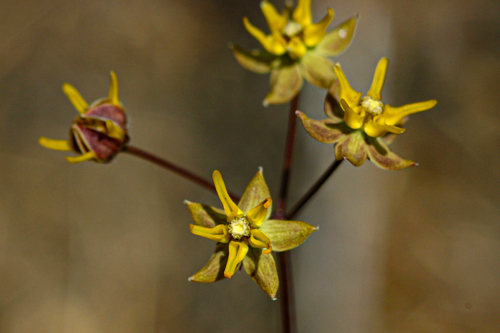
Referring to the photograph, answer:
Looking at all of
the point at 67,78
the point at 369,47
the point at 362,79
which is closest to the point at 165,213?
the point at 67,78

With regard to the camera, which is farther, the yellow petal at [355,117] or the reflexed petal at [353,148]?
the yellow petal at [355,117]

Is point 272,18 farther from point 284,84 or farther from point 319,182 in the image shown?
point 319,182

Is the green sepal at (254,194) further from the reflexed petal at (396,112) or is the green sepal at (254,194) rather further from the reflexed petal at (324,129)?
the reflexed petal at (396,112)

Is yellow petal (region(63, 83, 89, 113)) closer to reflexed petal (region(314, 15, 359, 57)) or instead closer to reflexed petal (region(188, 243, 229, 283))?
reflexed petal (region(188, 243, 229, 283))

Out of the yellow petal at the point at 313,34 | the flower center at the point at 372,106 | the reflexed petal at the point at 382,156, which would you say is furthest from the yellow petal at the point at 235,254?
the yellow petal at the point at 313,34

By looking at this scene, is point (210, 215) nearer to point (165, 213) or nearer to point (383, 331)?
point (165, 213)

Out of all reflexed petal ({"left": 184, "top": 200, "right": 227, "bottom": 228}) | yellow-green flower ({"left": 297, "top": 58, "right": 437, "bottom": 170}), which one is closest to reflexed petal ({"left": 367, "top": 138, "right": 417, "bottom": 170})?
yellow-green flower ({"left": 297, "top": 58, "right": 437, "bottom": 170})
